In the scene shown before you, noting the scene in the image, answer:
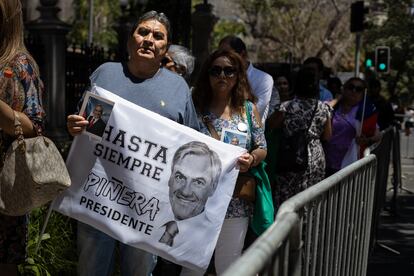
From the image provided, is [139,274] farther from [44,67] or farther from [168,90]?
[44,67]

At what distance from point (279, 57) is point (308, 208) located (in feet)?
161

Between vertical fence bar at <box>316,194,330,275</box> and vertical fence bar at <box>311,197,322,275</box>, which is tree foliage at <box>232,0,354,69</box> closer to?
vertical fence bar at <box>316,194,330,275</box>

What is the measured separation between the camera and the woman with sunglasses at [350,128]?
9312 millimetres

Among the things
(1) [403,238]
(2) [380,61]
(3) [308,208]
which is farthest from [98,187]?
(2) [380,61]

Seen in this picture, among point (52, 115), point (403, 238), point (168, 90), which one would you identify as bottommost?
point (403, 238)

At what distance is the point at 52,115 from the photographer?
14.2 metres

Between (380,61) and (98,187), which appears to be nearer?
(98,187)

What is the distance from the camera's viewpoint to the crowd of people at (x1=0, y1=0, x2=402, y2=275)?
3936mm

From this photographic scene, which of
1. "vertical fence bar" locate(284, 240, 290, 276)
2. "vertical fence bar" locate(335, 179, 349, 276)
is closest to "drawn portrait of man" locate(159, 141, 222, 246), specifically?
"vertical fence bar" locate(335, 179, 349, 276)

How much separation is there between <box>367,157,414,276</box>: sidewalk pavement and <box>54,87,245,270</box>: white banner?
3.88 metres

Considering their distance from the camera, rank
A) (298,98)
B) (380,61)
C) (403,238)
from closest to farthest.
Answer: (298,98) → (403,238) → (380,61)

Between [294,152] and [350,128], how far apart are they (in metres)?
2.09

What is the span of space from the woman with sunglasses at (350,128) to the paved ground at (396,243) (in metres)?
1.01

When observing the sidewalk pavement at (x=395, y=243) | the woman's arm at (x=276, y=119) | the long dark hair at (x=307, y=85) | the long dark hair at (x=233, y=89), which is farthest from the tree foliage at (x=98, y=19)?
the long dark hair at (x=233, y=89)
